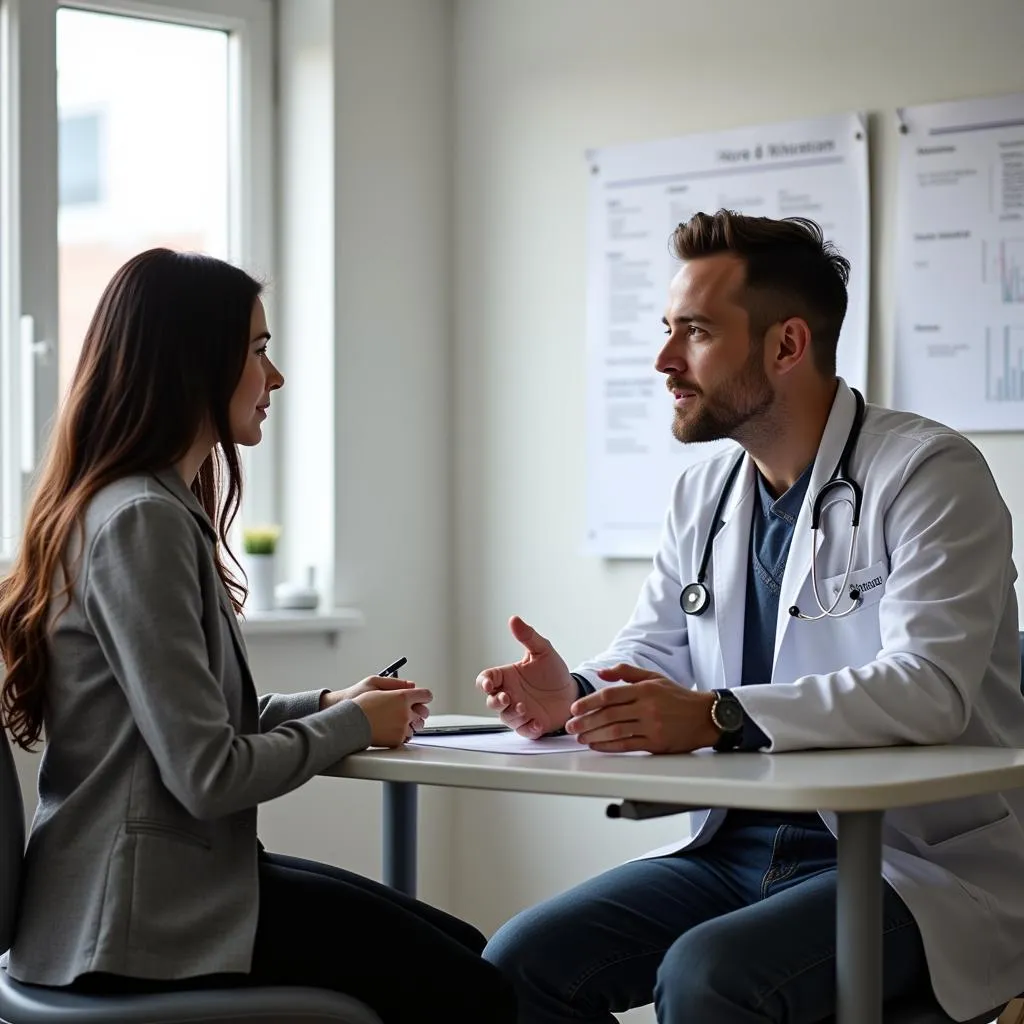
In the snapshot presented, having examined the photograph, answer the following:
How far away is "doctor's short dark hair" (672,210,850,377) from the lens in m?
2.19

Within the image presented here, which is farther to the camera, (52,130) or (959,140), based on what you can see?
(52,130)

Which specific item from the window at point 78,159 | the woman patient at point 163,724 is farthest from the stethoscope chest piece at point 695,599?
the window at point 78,159

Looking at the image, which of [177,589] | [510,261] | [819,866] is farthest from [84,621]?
[510,261]

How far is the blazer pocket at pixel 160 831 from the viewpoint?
1.51 meters

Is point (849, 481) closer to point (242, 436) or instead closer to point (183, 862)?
point (242, 436)

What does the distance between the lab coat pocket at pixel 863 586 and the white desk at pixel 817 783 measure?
0.30 m

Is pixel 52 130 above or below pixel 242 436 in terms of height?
above

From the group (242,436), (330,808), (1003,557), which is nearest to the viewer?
(242,436)

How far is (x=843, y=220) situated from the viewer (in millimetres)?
2883

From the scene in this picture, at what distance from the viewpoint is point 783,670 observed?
6.44ft

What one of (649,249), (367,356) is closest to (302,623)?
(367,356)

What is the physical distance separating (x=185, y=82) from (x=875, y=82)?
148 cm

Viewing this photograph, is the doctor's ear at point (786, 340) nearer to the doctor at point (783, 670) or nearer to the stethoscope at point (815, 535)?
the doctor at point (783, 670)

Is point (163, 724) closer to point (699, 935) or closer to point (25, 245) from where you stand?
point (699, 935)
